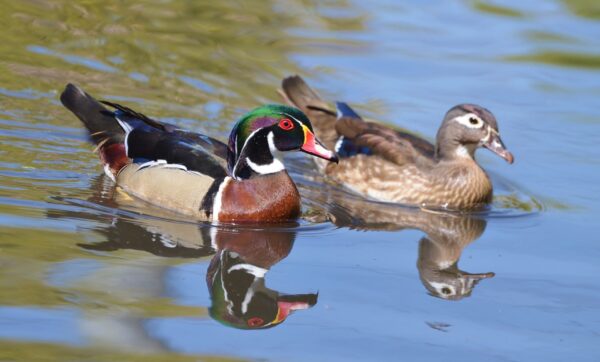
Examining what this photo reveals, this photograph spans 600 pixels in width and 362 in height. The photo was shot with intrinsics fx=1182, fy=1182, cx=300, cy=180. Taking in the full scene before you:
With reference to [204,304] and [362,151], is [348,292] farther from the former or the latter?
Result: [362,151]

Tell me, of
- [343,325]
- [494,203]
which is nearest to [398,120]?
[494,203]

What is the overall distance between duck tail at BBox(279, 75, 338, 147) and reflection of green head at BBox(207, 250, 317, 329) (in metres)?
4.41

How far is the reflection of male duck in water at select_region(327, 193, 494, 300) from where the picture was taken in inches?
324

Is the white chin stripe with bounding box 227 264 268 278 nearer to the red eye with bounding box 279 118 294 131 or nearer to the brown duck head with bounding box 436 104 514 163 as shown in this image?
the red eye with bounding box 279 118 294 131

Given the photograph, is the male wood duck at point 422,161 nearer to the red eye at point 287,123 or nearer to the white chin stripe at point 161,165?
the red eye at point 287,123

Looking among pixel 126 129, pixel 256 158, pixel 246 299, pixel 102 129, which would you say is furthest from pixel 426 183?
pixel 246 299

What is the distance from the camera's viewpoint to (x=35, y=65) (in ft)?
42.2

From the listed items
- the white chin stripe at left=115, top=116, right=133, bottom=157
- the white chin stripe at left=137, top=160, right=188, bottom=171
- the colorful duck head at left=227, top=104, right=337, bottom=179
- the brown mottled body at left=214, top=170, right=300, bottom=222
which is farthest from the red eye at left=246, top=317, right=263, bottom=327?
the white chin stripe at left=115, top=116, right=133, bottom=157

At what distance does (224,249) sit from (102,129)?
2447mm

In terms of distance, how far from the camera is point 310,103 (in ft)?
41.6

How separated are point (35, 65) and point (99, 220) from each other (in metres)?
4.40

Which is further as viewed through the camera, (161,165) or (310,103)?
(310,103)

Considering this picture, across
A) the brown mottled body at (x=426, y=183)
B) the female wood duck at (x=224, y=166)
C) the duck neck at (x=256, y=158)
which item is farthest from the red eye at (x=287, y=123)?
the brown mottled body at (x=426, y=183)

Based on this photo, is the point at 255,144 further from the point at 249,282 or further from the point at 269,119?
the point at 249,282
